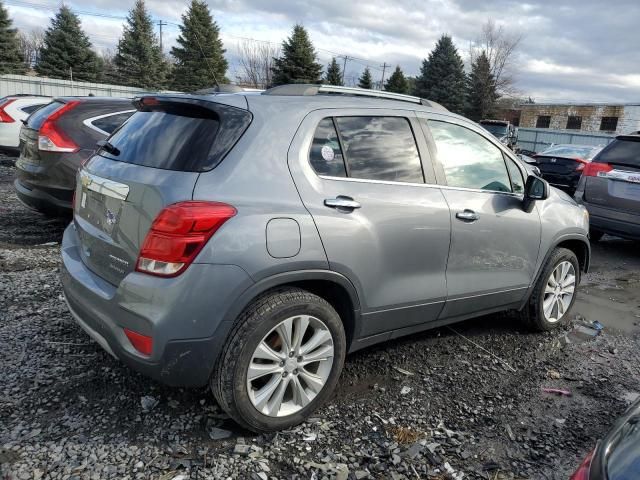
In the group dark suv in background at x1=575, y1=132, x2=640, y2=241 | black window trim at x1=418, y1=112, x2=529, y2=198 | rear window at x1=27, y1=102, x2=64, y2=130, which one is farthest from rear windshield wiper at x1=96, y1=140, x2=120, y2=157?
dark suv in background at x1=575, y1=132, x2=640, y2=241

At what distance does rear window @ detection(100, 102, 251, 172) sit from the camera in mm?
2484

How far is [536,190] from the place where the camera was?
3.77 metres

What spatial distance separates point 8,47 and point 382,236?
43.4 m

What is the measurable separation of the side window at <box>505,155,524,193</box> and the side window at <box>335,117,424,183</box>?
3.42 ft

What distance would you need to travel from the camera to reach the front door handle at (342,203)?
2.67m

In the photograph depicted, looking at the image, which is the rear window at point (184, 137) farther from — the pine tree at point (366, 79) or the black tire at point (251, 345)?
the pine tree at point (366, 79)

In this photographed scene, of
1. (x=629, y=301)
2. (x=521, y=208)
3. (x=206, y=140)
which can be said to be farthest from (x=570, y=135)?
(x=206, y=140)

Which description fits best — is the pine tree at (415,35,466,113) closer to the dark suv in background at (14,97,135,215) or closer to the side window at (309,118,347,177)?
the dark suv in background at (14,97,135,215)

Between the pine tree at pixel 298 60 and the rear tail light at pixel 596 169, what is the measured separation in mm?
32599

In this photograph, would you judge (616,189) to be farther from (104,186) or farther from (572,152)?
(104,186)

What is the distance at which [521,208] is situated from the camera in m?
3.77

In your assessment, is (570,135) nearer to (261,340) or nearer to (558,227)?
(558,227)

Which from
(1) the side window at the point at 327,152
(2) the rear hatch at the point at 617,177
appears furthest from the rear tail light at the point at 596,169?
(1) the side window at the point at 327,152

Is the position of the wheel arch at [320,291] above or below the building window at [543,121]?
below
